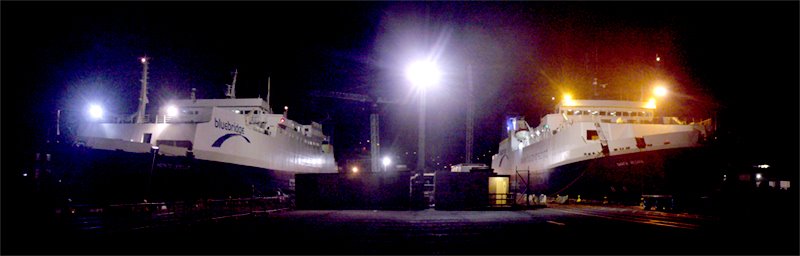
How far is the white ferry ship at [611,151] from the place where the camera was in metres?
24.5

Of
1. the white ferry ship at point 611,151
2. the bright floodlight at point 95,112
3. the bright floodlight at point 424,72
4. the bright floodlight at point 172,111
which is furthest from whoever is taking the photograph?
the bright floodlight at point 172,111

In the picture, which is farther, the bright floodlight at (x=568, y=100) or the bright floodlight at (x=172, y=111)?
the bright floodlight at (x=568, y=100)

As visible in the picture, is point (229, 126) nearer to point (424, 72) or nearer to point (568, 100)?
point (424, 72)

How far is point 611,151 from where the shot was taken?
2834 cm

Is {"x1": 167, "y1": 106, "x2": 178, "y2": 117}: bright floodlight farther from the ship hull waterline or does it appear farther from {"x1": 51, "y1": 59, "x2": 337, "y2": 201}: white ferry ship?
the ship hull waterline

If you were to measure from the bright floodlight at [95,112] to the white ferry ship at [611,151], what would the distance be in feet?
96.0

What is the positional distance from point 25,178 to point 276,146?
2213cm

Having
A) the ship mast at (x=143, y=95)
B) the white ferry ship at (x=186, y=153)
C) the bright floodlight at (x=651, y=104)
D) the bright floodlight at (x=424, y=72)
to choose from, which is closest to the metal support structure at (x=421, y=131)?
the bright floodlight at (x=424, y=72)

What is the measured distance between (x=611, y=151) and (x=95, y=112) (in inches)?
1414

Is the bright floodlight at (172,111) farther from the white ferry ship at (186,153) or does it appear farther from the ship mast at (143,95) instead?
the ship mast at (143,95)

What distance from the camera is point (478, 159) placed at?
11344cm

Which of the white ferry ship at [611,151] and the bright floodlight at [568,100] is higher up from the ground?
the bright floodlight at [568,100]

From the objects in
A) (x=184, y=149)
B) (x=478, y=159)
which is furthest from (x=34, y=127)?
(x=478, y=159)

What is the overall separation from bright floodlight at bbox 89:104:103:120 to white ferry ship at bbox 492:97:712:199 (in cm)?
2926
